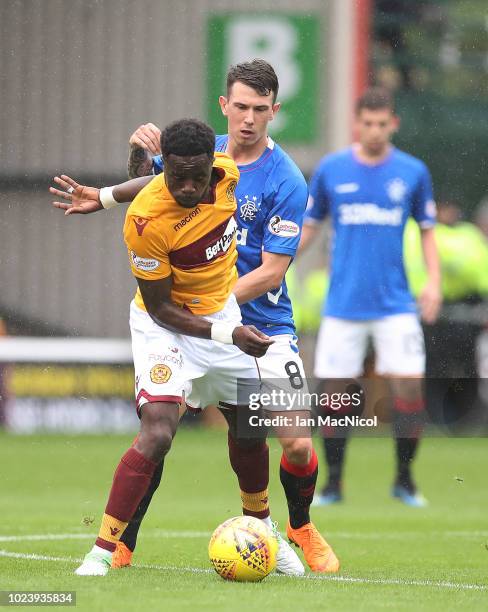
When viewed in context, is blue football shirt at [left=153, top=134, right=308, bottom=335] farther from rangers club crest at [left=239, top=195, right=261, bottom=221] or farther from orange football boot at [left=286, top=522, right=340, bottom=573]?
orange football boot at [left=286, top=522, right=340, bottom=573]

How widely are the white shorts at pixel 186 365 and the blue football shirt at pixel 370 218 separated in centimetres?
323

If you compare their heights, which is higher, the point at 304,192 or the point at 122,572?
the point at 304,192

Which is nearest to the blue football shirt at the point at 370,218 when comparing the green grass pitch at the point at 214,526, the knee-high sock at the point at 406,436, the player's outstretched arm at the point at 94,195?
the knee-high sock at the point at 406,436

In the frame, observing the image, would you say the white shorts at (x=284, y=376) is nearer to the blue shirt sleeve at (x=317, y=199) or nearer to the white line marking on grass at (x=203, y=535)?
the white line marking on grass at (x=203, y=535)

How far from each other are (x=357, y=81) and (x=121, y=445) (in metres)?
5.69

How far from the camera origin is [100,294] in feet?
55.6

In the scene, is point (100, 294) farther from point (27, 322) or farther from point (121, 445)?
point (121, 445)

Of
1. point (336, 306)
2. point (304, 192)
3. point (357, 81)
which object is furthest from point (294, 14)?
point (304, 192)

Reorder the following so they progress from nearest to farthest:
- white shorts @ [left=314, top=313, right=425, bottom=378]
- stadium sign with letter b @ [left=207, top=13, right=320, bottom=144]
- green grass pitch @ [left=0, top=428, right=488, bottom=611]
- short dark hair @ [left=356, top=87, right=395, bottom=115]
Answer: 1. green grass pitch @ [left=0, top=428, right=488, bottom=611]
2. short dark hair @ [left=356, top=87, right=395, bottom=115]
3. white shorts @ [left=314, top=313, right=425, bottom=378]
4. stadium sign with letter b @ [left=207, top=13, right=320, bottom=144]

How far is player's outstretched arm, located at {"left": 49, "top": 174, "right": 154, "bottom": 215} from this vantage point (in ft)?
21.0

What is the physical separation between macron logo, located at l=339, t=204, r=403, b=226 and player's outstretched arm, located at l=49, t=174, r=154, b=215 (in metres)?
3.36

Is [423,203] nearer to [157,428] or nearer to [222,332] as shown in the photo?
[222,332]

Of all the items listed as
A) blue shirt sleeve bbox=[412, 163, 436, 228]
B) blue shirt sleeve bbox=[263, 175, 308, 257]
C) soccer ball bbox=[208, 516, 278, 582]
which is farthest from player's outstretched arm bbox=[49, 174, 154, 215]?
blue shirt sleeve bbox=[412, 163, 436, 228]

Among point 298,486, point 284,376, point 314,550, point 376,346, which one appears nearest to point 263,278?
point 284,376
